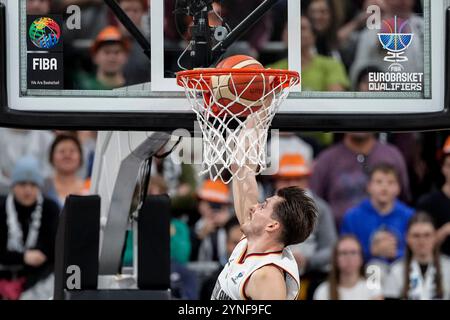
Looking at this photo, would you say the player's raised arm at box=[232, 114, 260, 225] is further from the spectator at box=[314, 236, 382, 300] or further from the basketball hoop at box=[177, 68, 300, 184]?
the spectator at box=[314, 236, 382, 300]

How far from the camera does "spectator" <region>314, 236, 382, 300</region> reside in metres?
7.67

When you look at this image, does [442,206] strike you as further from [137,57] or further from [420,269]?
[137,57]

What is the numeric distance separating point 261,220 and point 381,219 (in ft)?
10.6

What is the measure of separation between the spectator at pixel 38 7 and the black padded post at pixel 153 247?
1187 millimetres

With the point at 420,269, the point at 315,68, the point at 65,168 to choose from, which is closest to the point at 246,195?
the point at 315,68

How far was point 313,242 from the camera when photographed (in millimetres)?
8180

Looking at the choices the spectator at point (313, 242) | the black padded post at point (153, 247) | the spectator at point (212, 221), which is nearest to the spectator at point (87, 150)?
the spectator at point (212, 221)

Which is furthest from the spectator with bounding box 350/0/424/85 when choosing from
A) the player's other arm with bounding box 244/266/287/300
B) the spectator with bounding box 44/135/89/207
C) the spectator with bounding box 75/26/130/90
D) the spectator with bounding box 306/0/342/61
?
the spectator with bounding box 44/135/89/207

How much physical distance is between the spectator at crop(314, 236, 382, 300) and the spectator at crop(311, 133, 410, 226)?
497 millimetres

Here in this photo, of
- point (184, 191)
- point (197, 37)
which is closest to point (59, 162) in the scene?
point (184, 191)

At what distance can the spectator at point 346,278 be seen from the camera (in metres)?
7.67

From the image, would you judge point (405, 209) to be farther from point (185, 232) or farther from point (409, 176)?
point (185, 232)

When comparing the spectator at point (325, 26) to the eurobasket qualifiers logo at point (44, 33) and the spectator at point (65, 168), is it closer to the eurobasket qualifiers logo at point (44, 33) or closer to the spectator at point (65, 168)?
the spectator at point (65, 168)
